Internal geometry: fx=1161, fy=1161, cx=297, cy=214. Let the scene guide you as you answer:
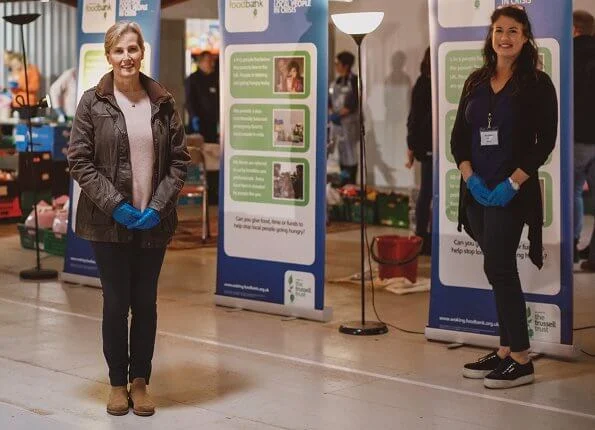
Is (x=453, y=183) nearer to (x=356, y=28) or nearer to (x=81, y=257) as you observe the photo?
(x=356, y=28)

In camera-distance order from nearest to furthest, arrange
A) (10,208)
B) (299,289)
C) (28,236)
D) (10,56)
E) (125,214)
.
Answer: (125,214) < (299,289) < (28,236) < (10,208) < (10,56)

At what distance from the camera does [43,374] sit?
5.16 metres

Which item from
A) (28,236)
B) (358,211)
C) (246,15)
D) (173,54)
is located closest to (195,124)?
(358,211)

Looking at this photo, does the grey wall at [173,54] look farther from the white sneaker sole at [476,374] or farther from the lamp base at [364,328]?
the white sneaker sole at [476,374]

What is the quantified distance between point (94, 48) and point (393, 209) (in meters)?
4.01

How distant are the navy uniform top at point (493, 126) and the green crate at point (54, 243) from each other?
456cm

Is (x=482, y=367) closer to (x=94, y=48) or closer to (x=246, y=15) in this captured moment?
(x=246, y=15)

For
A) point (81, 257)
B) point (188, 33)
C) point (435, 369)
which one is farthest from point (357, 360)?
point (188, 33)

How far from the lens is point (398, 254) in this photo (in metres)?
7.51

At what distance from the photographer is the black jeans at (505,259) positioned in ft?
16.0

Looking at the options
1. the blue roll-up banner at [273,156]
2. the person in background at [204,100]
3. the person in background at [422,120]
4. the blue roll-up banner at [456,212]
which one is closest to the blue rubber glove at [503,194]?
the blue roll-up banner at [456,212]

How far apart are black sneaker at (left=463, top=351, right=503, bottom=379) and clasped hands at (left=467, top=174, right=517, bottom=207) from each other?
0.74 meters

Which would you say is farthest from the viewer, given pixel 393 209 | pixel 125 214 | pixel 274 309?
pixel 393 209

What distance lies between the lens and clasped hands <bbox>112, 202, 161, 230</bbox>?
14.0 ft
